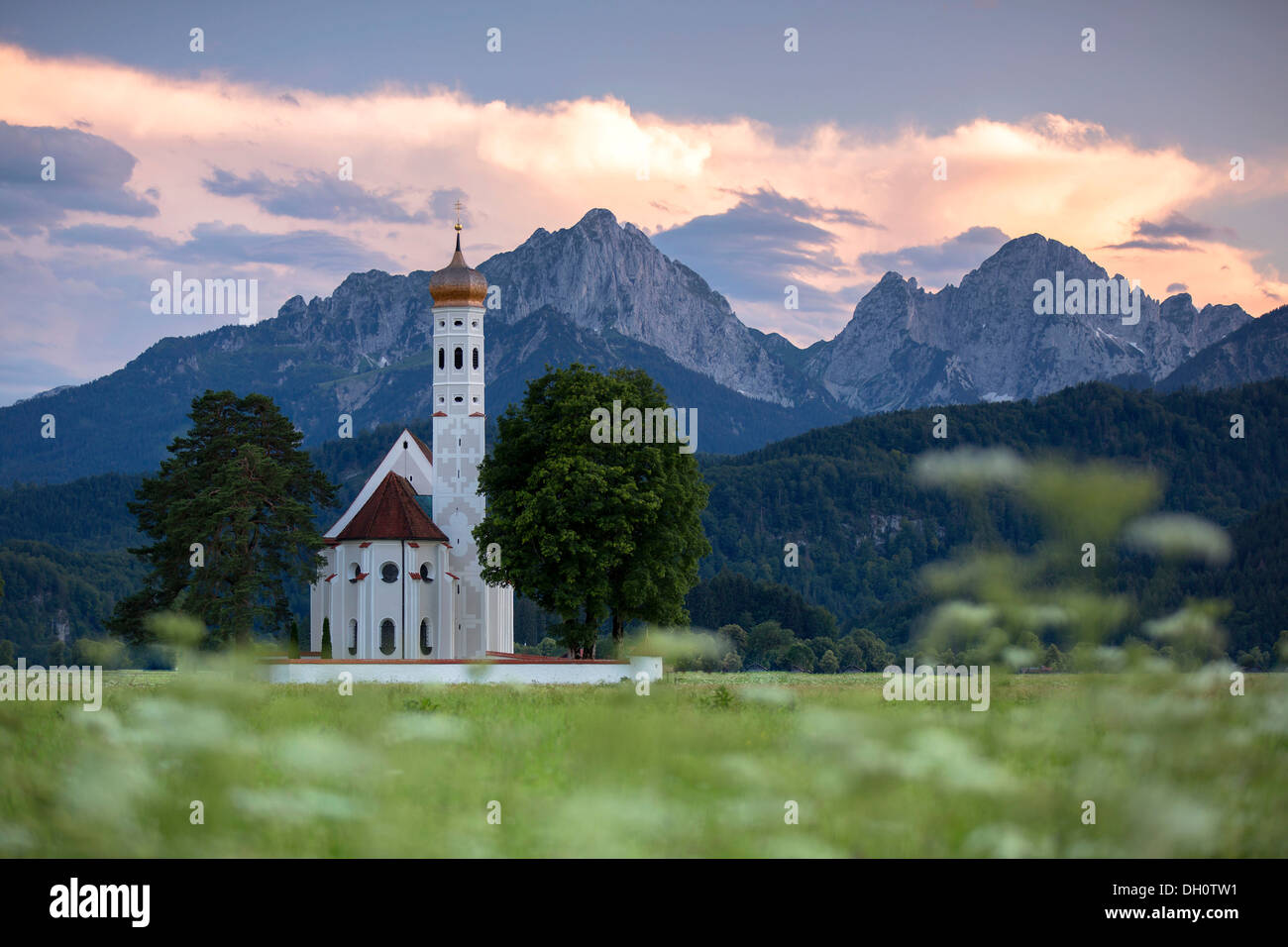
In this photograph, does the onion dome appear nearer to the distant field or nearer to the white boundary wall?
the white boundary wall

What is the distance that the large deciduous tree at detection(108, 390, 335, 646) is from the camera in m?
61.9

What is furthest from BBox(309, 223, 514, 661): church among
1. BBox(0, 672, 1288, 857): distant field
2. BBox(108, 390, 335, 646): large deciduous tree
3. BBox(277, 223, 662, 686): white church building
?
BBox(0, 672, 1288, 857): distant field

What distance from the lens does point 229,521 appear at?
211 feet

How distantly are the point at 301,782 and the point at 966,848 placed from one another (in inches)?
186

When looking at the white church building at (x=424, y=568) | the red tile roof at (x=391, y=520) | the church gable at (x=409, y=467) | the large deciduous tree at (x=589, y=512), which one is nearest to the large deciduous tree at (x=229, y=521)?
the red tile roof at (x=391, y=520)

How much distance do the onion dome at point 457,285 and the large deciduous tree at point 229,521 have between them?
11.8 meters

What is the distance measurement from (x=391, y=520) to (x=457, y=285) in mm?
14063

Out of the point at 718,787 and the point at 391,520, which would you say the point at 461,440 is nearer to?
the point at 391,520

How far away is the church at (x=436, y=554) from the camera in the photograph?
69.8m

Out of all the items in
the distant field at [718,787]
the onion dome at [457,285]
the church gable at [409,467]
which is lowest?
the distant field at [718,787]

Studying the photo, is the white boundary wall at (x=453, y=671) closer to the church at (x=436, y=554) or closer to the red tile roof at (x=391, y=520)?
the church at (x=436, y=554)

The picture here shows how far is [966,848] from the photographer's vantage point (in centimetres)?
937
